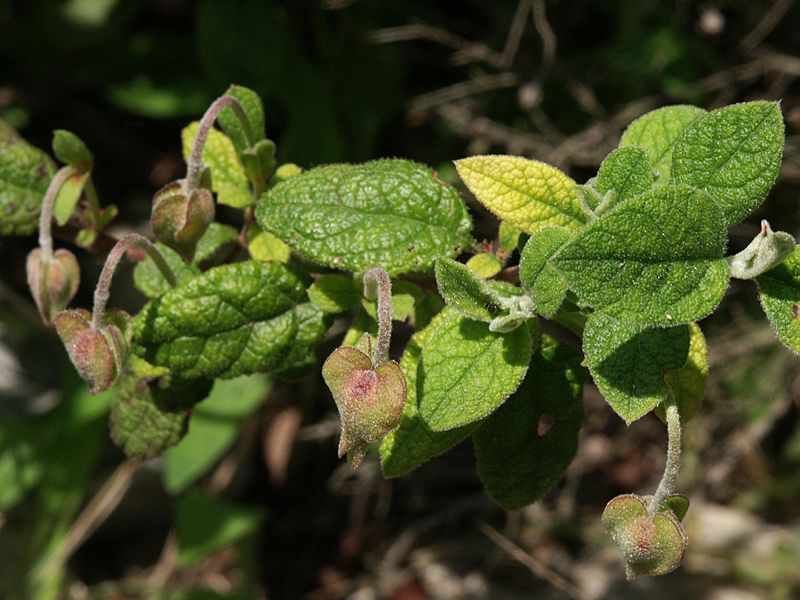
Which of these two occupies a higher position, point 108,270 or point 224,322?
point 108,270

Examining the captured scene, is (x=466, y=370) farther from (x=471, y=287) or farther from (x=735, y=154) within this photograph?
(x=735, y=154)

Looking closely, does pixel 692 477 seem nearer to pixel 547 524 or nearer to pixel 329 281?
pixel 547 524

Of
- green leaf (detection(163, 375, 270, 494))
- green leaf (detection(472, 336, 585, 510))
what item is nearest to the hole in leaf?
green leaf (detection(472, 336, 585, 510))

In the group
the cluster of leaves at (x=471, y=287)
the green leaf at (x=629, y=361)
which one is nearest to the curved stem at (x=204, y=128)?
the cluster of leaves at (x=471, y=287)

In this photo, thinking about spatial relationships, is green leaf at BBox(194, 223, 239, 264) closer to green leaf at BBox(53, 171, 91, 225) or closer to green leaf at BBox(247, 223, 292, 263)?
green leaf at BBox(247, 223, 292, 263)

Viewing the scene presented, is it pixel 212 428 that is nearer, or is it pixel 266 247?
pixel 266 247

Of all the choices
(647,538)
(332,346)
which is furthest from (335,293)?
(332,346)
